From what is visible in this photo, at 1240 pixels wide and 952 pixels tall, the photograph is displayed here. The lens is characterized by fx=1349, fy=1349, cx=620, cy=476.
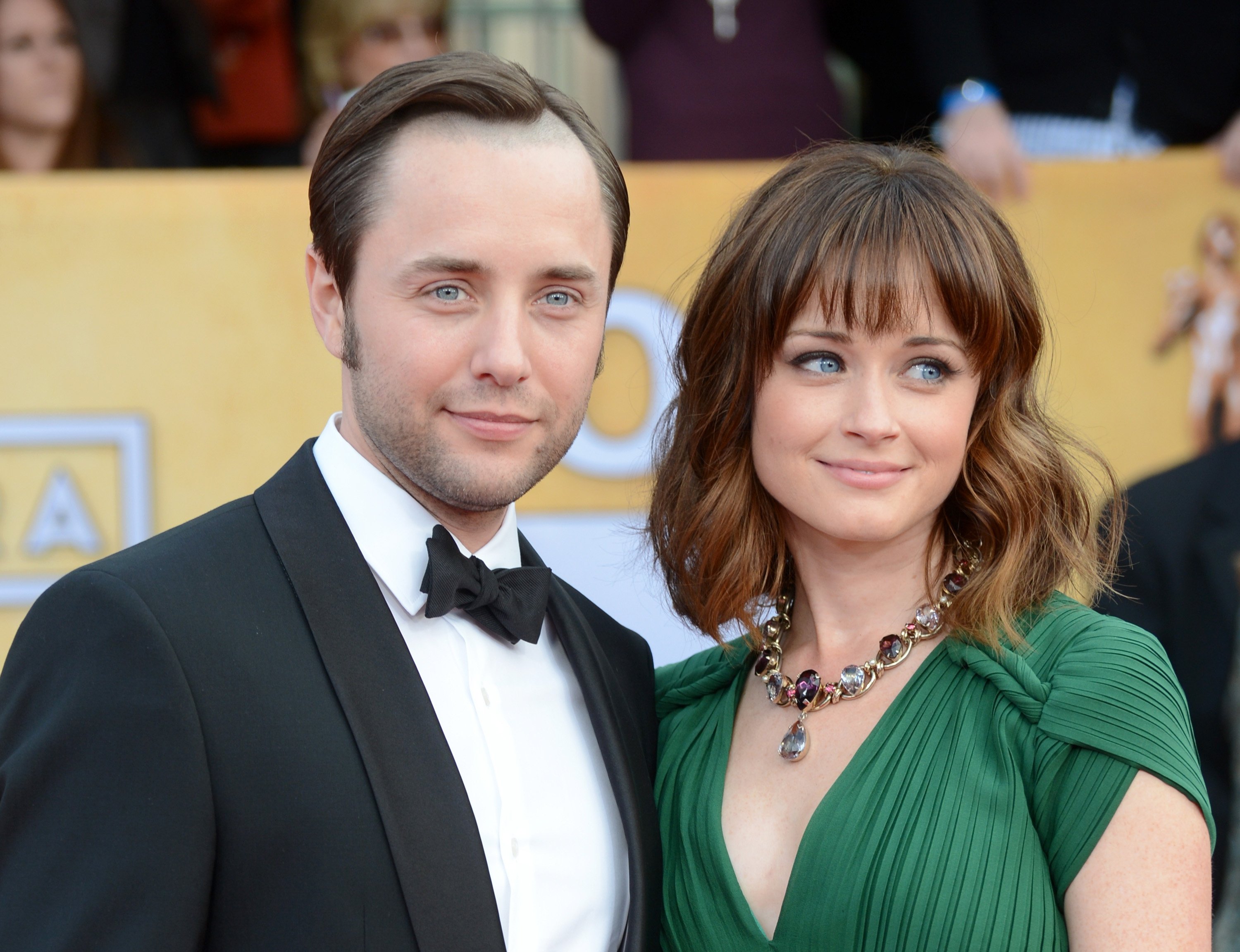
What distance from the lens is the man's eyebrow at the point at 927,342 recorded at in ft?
6.07

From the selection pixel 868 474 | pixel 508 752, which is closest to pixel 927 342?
pixel 868 474

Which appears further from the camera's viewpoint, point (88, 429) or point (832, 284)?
Answer: point (88, 429)

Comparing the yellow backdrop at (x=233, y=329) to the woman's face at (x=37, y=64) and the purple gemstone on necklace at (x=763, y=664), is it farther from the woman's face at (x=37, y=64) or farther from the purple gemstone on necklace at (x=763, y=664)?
the purple gemstone on necklace at (x=763, y=664)

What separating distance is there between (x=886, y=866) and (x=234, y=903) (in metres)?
0.81

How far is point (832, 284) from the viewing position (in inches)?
73.6

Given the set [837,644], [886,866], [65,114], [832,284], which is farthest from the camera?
[65,114]

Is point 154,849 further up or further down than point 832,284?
further down

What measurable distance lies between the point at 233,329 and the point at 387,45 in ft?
2.92

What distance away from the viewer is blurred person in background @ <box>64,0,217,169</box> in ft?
11.5

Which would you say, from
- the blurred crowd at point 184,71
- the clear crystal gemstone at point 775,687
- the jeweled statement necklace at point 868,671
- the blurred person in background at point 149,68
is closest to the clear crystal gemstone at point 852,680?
the jeweled statement necklace at point 868,671

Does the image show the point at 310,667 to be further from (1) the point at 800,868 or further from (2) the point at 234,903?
(1) the point at 800,868

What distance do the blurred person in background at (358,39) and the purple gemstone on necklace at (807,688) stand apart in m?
2.22

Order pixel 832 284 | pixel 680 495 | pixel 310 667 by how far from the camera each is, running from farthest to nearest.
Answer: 1. pixel 680 495
2. pixel 832 284
3. pixel 310 667

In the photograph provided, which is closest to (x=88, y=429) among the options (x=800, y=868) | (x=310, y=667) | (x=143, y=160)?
(x=143, y=160)
